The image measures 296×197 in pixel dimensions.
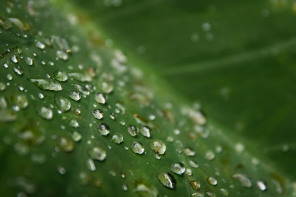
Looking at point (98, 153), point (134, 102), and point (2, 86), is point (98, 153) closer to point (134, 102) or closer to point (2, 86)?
point (2, 86)

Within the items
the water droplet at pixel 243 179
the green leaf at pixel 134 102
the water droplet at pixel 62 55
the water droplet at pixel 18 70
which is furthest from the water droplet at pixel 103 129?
the water droplet at pixel 243 179

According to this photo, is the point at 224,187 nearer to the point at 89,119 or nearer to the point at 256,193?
the point at 256,193

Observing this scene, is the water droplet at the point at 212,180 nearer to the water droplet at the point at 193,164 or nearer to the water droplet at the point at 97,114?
the water droplet at the point at 193,164

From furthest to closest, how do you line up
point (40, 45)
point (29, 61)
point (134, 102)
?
point (134, 102) < point (40, 45) < point (29, 61)

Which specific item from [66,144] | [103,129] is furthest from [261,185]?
[66,144]

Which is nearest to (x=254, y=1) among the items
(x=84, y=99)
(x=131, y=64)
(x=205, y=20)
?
(x=205, y=20)
